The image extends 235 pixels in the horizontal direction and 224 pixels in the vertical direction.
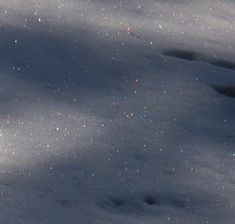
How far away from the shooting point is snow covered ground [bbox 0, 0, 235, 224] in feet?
5.57

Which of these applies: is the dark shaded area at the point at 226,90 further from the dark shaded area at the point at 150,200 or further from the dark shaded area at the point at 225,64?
the dark shaded area at the point at 150,200

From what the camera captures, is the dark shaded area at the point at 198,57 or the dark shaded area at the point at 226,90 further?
the dark shaded area at the point at 198,57

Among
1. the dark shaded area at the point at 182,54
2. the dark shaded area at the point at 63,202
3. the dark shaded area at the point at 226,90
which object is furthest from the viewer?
the dark shaded area at the point at 182,54

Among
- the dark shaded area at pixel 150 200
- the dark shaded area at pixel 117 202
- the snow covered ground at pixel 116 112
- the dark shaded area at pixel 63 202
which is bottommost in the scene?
the dark shaded area at pixel 63 202

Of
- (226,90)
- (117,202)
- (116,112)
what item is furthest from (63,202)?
(226,90)

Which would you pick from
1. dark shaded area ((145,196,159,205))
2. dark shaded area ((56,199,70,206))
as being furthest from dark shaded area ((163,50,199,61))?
dark shaded area ((56,199,70,206))

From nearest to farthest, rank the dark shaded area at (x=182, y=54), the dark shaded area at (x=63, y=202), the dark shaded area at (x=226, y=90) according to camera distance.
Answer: the dark shaded area at (x=63, y=202) → the dark shaded area at (x=226, y=90) → the dark shaded area at (x=182, y=54)

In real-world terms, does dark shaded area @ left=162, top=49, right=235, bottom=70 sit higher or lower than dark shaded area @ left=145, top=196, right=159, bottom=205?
higher

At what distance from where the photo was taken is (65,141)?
186cm

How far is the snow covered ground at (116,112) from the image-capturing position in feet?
5.57

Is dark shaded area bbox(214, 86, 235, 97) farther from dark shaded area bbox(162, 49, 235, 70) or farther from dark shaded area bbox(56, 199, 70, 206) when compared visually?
dark shaded area bbox(56, 199, 70, 206)

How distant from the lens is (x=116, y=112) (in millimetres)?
2031

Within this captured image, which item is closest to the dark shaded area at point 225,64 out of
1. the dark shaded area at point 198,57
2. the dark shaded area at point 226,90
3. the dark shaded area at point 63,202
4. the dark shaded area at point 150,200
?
the dark shaded area at point 198,57

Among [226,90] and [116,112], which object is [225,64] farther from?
[116,112]
